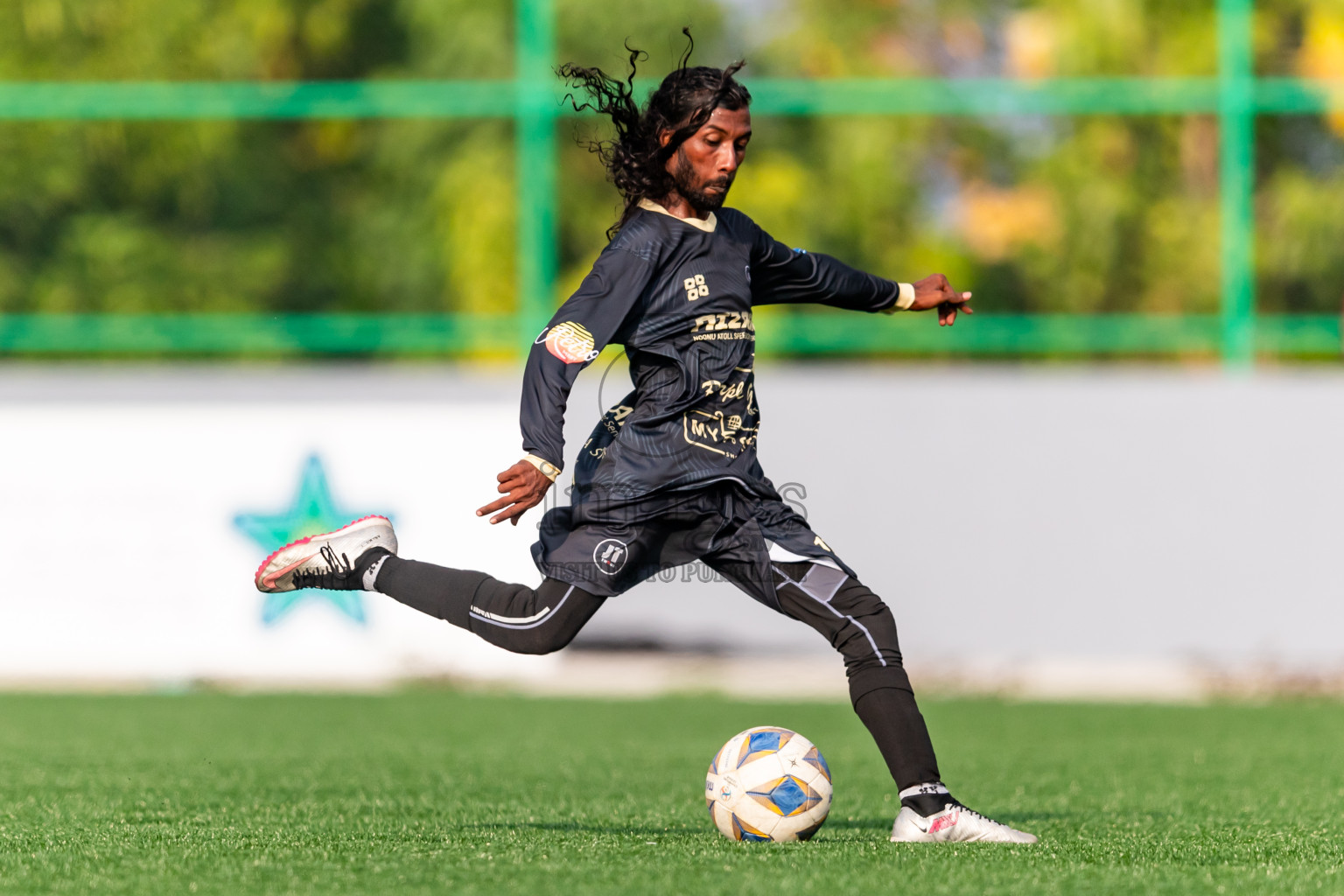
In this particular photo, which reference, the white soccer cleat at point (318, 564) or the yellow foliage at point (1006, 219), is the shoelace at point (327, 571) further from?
the yellow foliage at point (1006, 219)

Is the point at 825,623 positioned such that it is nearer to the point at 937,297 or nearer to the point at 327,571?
the point at 937,297

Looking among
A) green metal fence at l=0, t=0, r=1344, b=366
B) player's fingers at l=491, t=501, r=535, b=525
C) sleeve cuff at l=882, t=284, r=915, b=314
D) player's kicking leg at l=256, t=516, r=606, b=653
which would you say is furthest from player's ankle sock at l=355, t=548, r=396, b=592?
green metal fence at l=0, t=0, r=1344, b=366

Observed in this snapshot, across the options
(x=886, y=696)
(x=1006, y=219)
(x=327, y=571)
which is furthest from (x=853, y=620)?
(x=1006, y=219)

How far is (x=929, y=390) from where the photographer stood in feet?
35.5

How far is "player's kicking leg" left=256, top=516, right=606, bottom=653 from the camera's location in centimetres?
479

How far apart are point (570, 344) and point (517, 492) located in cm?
43

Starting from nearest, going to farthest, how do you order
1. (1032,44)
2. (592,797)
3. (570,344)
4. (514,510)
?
1. (514,510)
2. (570,344)
3. (592,797)
4. (1032,44)

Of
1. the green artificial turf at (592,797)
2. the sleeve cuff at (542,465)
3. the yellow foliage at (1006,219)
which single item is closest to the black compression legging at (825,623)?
the green artificial turf at (592,797)

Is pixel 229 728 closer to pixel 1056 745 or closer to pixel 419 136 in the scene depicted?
pixel 1056 745

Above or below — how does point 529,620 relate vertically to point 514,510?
below

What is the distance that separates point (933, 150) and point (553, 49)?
240 inches

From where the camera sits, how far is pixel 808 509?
10.7 m

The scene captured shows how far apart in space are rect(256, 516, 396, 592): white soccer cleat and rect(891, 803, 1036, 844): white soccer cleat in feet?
5.41

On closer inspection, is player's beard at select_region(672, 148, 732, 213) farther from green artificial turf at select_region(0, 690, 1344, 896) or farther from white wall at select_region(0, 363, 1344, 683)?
white wall at select_region(0, 363, 1344, 683)
